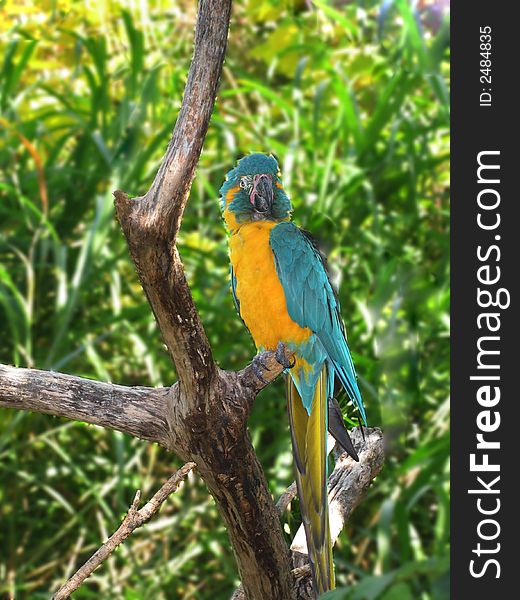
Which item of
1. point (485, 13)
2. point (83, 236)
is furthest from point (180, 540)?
point (485, 13)

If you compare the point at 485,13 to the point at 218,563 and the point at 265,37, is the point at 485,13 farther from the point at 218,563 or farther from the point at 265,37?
the point at 265,37

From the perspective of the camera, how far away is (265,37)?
234 centimetres

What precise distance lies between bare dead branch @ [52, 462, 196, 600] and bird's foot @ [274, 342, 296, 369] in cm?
14

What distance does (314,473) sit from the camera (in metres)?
0.86

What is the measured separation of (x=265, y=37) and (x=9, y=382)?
1756mm

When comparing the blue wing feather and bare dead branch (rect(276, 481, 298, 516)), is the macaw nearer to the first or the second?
the blue wing feather

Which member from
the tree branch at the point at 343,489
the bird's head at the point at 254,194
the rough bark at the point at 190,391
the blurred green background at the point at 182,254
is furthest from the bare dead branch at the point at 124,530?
the blurred green background at the point at 182,254

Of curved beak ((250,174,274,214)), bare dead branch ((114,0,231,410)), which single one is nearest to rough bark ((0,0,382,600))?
bare dead branch ((114,0,231,410))

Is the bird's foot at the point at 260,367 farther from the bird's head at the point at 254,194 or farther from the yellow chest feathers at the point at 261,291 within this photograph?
the bird's head at the point at 254,194

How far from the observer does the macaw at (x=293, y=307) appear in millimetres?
882

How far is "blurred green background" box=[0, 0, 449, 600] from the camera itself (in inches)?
68.9

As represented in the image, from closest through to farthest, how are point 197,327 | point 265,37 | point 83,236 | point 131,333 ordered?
point 197,327 → point 131,333 → point 83,236 → point 265,37

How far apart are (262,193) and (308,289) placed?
0.13m

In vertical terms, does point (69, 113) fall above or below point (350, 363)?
above
